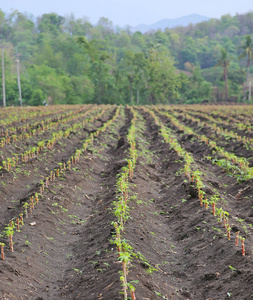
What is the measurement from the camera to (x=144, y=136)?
20828mm

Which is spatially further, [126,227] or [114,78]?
[114,78]

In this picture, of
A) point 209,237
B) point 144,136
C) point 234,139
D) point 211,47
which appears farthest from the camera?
point 211,47

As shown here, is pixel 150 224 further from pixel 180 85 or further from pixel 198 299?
pixel 180 85

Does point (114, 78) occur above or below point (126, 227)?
above

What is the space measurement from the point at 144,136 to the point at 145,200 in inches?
426

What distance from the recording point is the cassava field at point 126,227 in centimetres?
593

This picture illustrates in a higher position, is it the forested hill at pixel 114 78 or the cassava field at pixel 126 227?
the forested hill at pixel 114 78

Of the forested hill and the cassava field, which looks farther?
the forested hill

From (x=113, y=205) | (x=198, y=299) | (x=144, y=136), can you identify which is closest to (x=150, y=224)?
(x=113, y=205)

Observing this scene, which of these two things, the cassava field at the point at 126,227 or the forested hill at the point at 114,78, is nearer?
the cassava field at the point at 126,227

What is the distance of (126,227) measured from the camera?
7.59 metres

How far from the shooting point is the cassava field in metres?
5.93

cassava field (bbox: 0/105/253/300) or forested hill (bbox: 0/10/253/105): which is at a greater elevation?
forested hill (bbox: 0/10/253/105)

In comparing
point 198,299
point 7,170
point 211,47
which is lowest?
point 198,299
